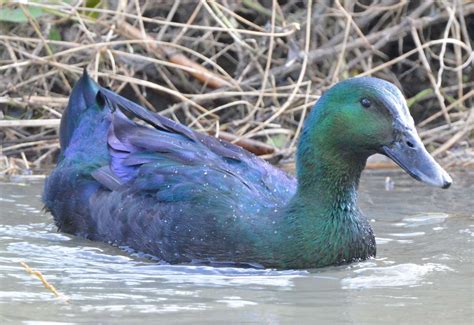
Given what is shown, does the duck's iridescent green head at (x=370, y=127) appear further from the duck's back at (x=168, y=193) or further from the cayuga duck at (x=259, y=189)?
the duck's back at (x=168, y=193)

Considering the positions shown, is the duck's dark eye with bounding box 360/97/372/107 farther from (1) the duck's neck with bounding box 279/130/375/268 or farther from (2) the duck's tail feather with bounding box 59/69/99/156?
(2) the duck's tail feather with bounding box 59/69/99/156

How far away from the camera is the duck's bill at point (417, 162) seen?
17.4 feet

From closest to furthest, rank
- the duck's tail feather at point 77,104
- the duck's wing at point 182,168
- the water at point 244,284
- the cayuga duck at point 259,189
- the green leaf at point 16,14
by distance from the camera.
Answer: the water at point 244,284, the cayuga duck at point 259,189, the duck's wing at point 182,168, the duck's tail feather at point 77,104, the green leaf at point 16,14

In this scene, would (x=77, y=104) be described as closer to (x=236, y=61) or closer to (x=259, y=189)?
(x=259, y=189)

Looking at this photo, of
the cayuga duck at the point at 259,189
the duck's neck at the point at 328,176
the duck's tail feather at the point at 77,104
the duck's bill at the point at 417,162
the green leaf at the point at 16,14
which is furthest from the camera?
the green leaf at the point at 16,14

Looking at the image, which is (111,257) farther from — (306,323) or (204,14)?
(204,14)

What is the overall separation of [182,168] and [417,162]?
120 cm

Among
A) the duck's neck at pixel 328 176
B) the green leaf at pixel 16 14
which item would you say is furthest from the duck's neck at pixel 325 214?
the green leaf at pixel 16 14

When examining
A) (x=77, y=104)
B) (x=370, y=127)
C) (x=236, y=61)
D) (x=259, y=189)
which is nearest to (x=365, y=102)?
(x=370, y=127)

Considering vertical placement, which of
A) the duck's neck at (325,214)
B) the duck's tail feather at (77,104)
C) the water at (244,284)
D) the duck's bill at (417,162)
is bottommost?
the water at (244,284)

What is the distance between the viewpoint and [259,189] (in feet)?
19.5

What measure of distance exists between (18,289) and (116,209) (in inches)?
46.7

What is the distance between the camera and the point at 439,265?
557cm

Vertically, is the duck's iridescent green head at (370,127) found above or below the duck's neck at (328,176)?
above
